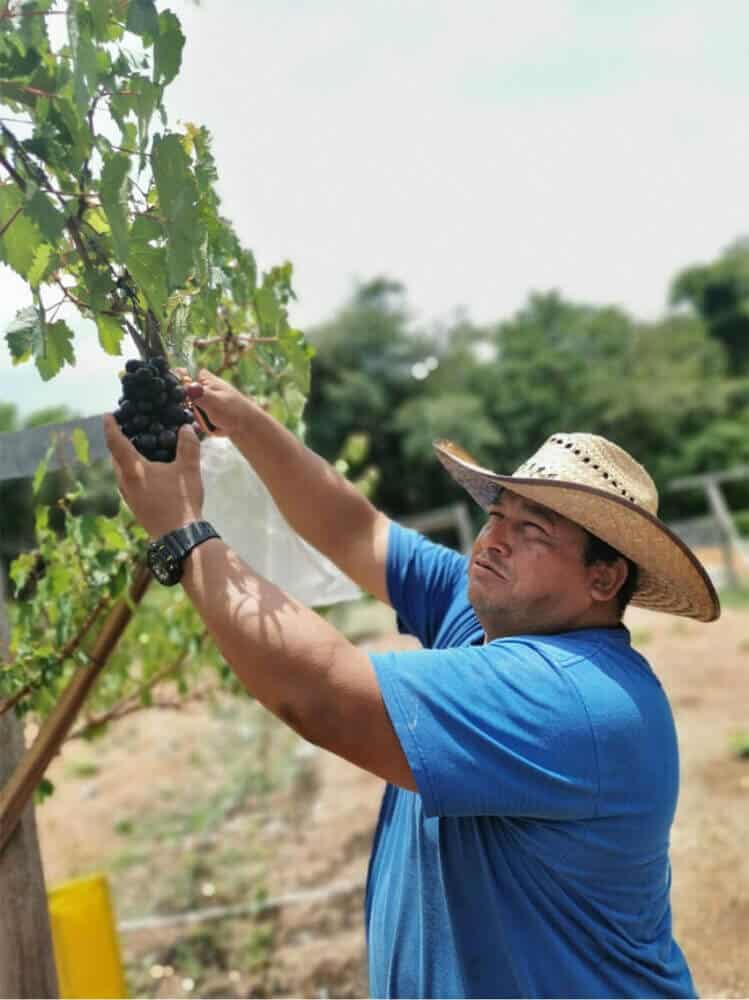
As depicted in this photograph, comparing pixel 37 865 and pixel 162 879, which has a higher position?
pixel 37 865

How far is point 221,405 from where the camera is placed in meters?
2.32

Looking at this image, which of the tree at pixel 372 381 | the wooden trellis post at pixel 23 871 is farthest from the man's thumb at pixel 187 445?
the tree at pixel 372 381

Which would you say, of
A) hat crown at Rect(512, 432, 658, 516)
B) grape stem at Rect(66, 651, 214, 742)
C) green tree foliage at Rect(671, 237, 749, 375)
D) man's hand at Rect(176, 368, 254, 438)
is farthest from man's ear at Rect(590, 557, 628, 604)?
green tree foliage at Rect(671, 237, 749, 375)

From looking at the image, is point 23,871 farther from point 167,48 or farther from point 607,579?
point 167,48

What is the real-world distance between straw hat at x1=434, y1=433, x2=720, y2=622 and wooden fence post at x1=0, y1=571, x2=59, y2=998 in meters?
1.05

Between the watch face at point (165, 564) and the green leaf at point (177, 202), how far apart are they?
40 centimetres

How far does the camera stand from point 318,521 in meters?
2.55

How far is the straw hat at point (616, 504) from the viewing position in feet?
6.08

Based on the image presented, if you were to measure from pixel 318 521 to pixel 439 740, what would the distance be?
1.04m

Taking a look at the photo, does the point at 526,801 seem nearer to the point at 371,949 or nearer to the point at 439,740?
the point at 439,740

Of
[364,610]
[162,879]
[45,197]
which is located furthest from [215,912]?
[364,610]

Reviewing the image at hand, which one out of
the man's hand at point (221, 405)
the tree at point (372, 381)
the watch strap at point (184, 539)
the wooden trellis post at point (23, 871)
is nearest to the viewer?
the watch strap at point (184, 539)

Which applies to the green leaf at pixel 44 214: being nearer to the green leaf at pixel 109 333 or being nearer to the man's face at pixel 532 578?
the green leaf at pixel 109 333

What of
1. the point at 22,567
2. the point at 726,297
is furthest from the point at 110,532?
the point at 726,297
